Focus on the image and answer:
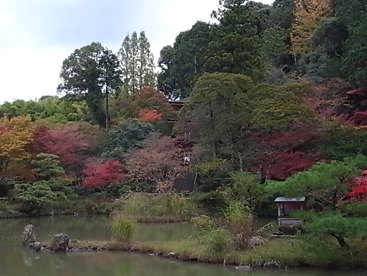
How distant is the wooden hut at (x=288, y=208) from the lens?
49.3 feet

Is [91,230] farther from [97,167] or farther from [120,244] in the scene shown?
[97,167]

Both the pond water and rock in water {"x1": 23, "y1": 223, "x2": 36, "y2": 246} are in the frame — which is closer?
the pond water

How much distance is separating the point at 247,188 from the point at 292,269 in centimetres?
371

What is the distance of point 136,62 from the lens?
38.0m

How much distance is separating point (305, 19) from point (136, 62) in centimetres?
1200

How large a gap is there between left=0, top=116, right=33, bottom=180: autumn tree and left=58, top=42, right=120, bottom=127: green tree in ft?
23.2

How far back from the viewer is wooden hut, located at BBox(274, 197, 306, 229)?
1503 centimetres

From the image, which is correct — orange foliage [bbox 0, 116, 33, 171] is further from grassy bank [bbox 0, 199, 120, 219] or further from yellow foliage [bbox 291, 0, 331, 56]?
yellow foliage [bbox 291, 0, 331, 56]

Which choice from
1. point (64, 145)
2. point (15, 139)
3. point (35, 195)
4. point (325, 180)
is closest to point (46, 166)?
point (15, 139)

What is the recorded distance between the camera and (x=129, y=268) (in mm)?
12672

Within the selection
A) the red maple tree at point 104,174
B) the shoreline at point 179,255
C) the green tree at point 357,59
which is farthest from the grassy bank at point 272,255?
the red maple tree at point 104,174

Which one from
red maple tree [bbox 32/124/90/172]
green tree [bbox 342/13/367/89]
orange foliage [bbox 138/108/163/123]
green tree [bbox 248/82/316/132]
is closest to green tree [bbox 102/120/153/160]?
red maple tree [bbox 32/124/90/172]

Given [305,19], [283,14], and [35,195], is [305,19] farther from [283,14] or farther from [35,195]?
[35,195]

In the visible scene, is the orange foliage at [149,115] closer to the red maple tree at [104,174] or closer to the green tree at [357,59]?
the red maple tree at [104,174]
